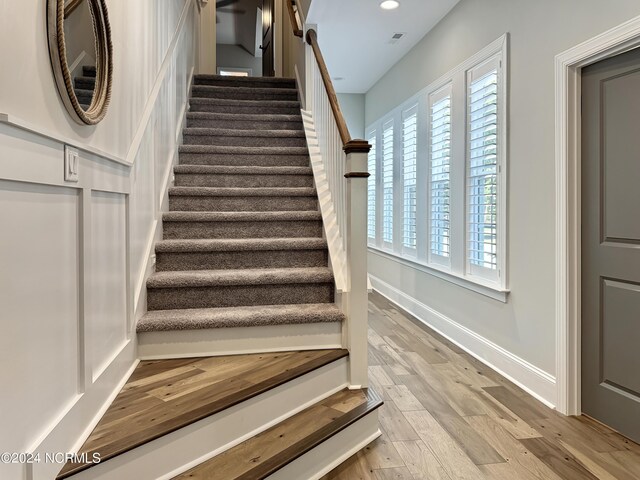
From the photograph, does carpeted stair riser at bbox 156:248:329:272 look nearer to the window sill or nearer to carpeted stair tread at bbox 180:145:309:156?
carpeted stair tread at bbox 180:145:309:156

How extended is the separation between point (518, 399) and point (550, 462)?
0.69 m

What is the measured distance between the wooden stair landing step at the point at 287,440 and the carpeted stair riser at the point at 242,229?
3.80 feet

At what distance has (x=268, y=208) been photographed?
316cm

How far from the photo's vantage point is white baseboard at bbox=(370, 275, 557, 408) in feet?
8.57

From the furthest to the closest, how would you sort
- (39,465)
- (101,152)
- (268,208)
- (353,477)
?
(268,208) → (353,477) → (101,152) → (39,465)

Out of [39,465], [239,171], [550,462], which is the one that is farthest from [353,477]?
[239,171]

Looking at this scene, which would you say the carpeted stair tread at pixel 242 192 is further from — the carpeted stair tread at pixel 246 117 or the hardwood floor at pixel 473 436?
the hardwood floor at pixel 473 436

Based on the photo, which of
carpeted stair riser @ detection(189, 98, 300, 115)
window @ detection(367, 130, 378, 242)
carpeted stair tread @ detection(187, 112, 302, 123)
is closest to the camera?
carpeted stair tread @ detection(187, 112, 302, 123)

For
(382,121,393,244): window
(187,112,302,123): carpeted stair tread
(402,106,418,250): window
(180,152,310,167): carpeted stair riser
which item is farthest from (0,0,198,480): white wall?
(382,121,393,244): window

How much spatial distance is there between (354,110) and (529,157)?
422cm

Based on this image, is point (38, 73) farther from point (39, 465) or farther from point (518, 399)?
point (518, 399)

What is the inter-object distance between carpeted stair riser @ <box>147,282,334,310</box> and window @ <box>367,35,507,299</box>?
4.62 feet

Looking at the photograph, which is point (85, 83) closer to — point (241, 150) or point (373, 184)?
point (241, 150)

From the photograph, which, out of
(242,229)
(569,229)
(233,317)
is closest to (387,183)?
(242,229)
